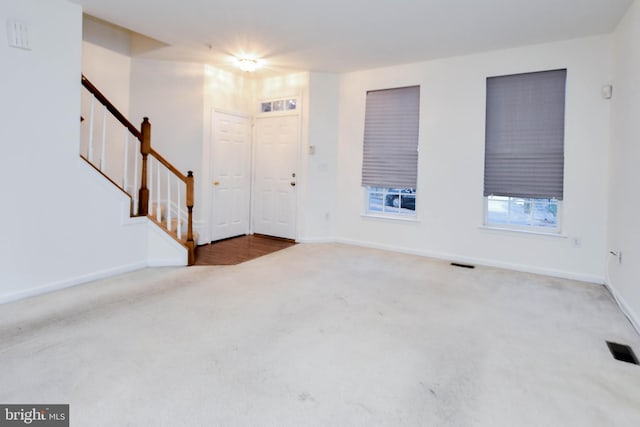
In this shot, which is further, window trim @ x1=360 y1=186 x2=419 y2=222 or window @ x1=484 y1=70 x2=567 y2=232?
window trim @ x1=360 y1=186 x2=419 y2=222

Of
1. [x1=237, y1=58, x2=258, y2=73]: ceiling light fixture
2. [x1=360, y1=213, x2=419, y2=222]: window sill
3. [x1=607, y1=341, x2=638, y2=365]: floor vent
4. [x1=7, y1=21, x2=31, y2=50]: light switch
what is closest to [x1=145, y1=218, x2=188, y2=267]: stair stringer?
[x1=7, y1=21, x2=31, y2=50]: light switch

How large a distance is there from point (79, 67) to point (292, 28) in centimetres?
210

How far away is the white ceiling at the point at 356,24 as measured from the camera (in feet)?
10.5

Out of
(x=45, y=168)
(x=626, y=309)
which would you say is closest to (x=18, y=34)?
(x=45, y=168)

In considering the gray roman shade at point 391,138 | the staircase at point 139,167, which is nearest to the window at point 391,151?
the gray roman shade at point 391,138

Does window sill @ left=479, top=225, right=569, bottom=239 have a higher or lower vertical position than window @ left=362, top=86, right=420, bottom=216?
lower

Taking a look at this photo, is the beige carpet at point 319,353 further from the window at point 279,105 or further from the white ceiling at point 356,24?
the window at point 279,105

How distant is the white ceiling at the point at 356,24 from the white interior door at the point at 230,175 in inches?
48.6

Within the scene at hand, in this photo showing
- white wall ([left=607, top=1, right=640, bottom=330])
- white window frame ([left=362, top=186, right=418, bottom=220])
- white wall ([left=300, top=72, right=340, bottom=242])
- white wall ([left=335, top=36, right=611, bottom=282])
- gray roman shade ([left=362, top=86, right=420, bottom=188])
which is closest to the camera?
white wall ([left=607, top=1, right=640, bottom=330])

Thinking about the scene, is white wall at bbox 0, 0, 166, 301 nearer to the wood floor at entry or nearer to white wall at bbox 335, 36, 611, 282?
the wood floor at entry

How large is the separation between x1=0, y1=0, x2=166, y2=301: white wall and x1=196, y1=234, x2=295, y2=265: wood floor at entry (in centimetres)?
127

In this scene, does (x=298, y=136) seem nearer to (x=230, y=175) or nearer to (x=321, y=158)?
(x=321, y=158)

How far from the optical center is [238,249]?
504cm

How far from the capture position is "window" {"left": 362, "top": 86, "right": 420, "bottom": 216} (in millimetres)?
4949
